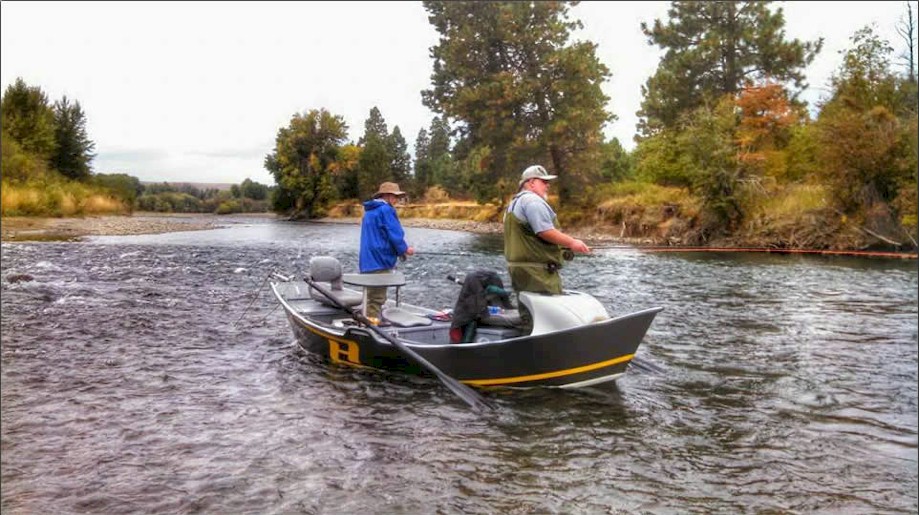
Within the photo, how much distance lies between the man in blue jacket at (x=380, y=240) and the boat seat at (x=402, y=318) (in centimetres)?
28

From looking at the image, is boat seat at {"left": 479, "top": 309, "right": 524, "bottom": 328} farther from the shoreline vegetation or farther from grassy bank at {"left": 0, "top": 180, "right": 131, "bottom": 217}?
grassy bank at {"left": 0, "top": 180, "right": 131, "bottom": 217}

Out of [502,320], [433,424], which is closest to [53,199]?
[502,320]

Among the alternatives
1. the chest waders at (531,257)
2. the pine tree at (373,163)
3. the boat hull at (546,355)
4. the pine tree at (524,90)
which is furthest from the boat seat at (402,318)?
the pine tree at (373,163)

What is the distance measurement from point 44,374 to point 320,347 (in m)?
3.15

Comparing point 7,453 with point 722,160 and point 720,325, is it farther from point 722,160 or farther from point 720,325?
point 722,160

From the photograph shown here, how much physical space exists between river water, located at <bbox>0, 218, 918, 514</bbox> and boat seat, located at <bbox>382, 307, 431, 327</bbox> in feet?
3.30

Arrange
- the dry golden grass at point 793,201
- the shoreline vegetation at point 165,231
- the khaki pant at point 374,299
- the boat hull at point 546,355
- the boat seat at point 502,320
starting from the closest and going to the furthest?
the boat hull at point 546,355, the boat seat at point 502,320, the khaki pant at point 374,299, the shoreline vegetation at point 165,231, the dry golden grass at point 793,201

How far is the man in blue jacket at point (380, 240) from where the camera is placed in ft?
31.4

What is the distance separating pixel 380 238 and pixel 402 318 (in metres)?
1.19

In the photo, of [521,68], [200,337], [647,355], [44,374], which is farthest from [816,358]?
[521,68]

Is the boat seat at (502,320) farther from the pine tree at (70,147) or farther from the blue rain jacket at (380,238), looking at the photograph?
the pine tree at (70,147)

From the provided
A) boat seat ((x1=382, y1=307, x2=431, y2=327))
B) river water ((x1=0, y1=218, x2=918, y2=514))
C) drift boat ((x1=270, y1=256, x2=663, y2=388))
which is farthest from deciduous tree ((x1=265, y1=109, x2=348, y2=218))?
drift boat ((x1=270, y1=256, x2=663, y2=388))

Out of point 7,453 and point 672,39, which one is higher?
point 672,39

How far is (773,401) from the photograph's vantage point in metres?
7.81
